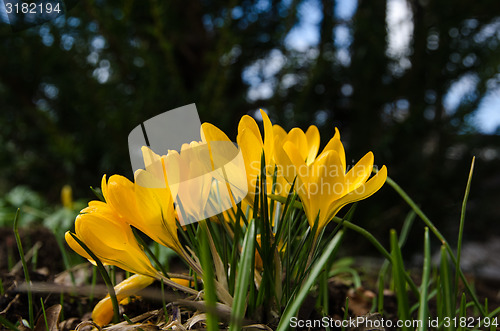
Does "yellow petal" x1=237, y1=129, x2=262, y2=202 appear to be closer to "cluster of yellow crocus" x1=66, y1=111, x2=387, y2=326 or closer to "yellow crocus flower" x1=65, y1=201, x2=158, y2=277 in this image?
"cluster of yellow crocus" x1=66, y1=111, x2=387, y2=326

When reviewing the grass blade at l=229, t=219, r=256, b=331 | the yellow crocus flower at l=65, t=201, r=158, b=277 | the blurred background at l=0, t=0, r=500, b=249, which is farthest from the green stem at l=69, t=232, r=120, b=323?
the blurred background at l=0, t=0, r=500, b=249

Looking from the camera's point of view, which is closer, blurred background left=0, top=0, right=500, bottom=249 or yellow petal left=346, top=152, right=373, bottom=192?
yellow petal left=346, top=152, right=373, bottom=192

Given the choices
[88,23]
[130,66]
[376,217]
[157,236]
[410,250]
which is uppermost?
[88,23]

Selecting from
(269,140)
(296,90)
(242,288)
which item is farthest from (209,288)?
(296,90)

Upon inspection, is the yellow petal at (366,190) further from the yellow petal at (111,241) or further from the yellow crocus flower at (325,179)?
the yellow petal at (111,241)

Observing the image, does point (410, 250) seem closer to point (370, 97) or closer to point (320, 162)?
point (370, 97)

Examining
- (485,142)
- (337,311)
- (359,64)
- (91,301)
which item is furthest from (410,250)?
(91,301)

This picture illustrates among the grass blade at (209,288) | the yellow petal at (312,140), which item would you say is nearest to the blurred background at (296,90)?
the yellow petal at (312,140)
